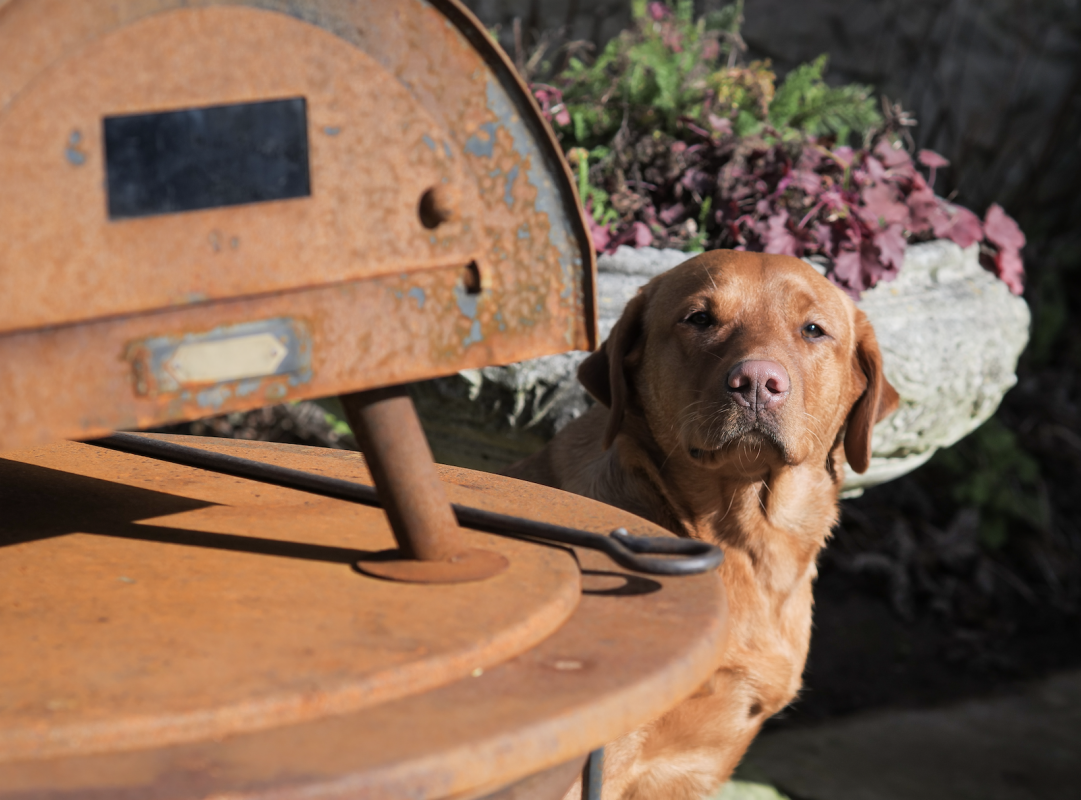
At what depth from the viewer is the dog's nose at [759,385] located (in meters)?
2.25

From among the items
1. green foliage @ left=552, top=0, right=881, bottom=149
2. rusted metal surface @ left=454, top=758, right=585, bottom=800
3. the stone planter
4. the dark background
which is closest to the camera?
rusted metal surface @ left=454, top=758, right=585, bottom=800

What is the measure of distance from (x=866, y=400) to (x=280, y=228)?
74.3 inches

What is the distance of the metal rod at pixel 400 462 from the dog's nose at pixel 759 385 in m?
1.10

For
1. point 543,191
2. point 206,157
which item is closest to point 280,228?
point 206,157

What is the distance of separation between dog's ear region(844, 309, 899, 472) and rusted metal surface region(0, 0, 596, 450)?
5.07 ft

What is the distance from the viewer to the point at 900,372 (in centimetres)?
298

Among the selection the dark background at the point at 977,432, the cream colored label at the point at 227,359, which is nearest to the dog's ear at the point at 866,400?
the cream colored label at the point at 227,359

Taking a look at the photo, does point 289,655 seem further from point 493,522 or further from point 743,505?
point 743,505

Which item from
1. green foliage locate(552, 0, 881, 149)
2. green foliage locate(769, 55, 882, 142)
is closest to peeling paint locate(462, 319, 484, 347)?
green foliage locate(552, 0, 881, 149)

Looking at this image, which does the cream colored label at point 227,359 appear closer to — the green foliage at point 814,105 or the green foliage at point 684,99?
the green foliage at point 684,99

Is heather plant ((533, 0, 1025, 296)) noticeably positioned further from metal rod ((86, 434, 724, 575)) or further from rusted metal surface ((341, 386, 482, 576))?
rusted metal surface ((341, 386, 482, 576))

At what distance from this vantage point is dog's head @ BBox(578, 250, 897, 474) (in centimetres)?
229

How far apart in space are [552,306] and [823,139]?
9.02 ft

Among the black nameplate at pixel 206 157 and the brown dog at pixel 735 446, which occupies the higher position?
the black nameplate at pixel 206 157
